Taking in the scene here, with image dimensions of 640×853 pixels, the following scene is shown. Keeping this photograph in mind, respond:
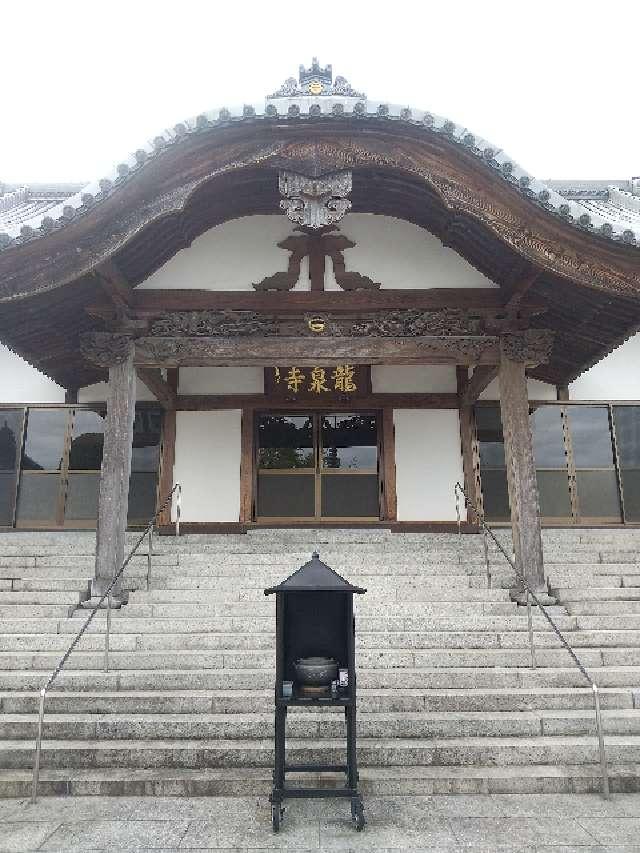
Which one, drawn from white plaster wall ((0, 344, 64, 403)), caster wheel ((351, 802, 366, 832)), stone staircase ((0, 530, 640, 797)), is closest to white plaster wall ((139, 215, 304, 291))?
stone staircase ((0, 530, 640, 797))

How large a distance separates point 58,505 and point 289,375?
5044mm

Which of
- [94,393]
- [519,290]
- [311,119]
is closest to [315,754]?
[519,290]

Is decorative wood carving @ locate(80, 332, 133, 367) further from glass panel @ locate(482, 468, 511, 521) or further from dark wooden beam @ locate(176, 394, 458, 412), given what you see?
glass panel @ locate(482, 468, 511, 521)

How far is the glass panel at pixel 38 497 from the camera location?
11055mm

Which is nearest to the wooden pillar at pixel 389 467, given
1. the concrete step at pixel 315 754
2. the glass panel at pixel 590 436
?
the glass panel at pixel 590 436

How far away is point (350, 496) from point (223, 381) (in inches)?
126

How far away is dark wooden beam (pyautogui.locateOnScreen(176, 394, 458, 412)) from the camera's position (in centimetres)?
1077

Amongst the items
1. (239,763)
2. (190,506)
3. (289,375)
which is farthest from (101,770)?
(289,375)

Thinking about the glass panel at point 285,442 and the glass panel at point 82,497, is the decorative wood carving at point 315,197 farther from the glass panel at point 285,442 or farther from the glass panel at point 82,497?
the glass panel at point 82,497

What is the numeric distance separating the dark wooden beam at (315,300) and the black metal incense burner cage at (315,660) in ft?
15.5

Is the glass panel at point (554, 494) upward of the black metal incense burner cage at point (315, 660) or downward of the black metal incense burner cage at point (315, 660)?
upward

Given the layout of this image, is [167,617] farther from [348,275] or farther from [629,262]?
[629,262]

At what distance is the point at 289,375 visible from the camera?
10641 mm

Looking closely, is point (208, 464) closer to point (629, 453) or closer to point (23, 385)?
point (23, 385)
